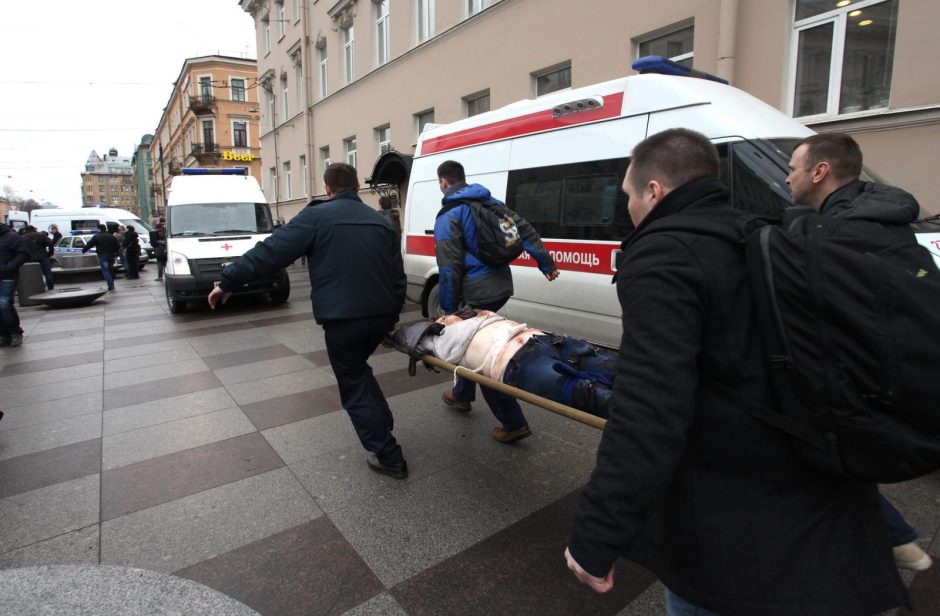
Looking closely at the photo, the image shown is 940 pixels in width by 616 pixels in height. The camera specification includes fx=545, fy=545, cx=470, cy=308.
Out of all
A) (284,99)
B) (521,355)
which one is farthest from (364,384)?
(284,99)

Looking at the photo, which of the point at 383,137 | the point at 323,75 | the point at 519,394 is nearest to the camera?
the point at 519,394

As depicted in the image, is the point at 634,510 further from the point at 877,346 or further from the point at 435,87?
the point at 435,87

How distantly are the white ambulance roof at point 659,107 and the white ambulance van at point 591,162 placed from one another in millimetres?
10

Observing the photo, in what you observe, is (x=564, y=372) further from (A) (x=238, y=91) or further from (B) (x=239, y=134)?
(A) (x=238, y=91)

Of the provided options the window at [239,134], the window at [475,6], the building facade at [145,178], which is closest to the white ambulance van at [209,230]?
the window at [475,6]

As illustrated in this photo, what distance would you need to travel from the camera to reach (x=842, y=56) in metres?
6.42

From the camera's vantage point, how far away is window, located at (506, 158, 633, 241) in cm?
493

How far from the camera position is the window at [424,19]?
13648 mm

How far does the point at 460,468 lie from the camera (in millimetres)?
3525

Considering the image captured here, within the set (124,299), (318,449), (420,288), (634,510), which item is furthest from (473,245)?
(124,299)

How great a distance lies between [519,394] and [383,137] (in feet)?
50.1

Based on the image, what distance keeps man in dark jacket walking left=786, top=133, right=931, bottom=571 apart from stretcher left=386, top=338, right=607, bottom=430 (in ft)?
3.40

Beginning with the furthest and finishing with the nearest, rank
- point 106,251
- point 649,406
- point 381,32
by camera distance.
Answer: point 381,32, point 106,251, point 649,406

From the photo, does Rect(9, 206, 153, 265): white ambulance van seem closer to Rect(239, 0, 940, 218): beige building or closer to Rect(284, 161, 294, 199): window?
Rect(284, 161, 294, 199): window
